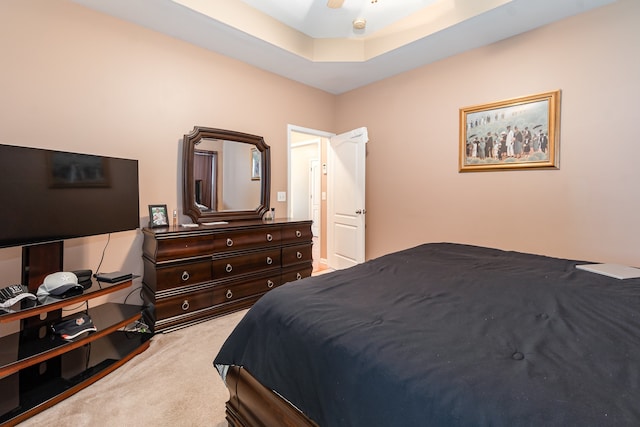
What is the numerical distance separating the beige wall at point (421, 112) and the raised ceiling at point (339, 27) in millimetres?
154

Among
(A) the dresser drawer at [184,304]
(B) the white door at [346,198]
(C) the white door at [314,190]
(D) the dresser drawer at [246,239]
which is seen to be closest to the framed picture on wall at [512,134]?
(B) the white door at [346,198]

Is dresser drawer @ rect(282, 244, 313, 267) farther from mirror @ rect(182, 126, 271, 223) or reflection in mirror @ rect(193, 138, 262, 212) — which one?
reflection in mirror @ rect(193, 138, 262, 212)

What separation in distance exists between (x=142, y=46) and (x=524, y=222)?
13.2 ft

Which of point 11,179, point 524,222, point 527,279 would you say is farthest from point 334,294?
point 524,222

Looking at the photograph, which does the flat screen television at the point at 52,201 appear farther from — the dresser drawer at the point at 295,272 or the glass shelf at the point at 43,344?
the dresser drawer at the point at 295,272

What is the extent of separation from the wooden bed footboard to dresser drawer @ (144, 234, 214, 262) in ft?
4.52

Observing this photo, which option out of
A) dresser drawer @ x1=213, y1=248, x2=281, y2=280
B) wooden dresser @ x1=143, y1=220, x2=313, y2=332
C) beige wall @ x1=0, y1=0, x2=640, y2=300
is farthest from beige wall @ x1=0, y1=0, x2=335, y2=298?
dresser drawer @ x1=213, y1=248, x2=281, y2=280

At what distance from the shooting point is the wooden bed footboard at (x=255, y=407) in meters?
1.05

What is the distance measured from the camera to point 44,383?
1662mm

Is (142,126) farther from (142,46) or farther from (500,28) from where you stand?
(500,28)

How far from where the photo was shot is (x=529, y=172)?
9.14ft

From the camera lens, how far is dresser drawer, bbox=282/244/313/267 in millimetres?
3203

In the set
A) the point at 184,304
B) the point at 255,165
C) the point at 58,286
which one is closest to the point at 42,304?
the point at 58,286

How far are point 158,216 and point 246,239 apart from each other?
2.73ft
